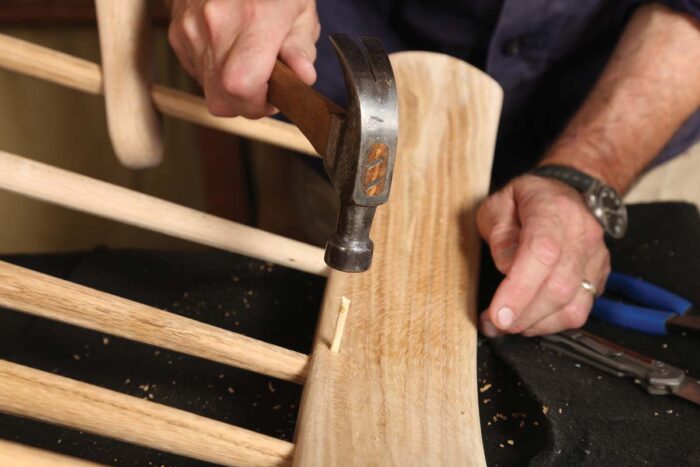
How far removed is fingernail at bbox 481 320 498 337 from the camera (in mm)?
740

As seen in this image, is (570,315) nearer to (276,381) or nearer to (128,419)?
(276,381)

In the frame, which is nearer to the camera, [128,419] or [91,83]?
[128,419]

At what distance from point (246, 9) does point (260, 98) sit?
88 mm

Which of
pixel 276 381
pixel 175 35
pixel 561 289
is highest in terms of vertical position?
pixel 175 35

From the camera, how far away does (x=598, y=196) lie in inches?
33.1

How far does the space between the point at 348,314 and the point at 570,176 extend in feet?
1.13

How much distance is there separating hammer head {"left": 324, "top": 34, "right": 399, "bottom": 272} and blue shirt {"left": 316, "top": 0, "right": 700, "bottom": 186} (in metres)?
0.54

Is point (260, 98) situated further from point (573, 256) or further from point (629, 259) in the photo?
point (629, 259)

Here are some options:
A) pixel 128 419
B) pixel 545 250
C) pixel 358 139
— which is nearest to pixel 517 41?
pixel 545 250

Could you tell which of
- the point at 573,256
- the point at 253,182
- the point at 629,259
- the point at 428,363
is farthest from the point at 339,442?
the point at 253,182

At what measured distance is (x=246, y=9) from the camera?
2.27 feet

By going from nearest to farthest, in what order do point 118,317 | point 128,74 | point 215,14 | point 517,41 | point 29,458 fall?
point 29,458, point 118,317, point 215,14, point 128,74, point 517,41

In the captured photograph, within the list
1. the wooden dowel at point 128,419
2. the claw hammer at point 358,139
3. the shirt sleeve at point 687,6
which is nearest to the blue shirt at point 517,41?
the shirt sleeve at point 687,6

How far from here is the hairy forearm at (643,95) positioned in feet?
3.12
